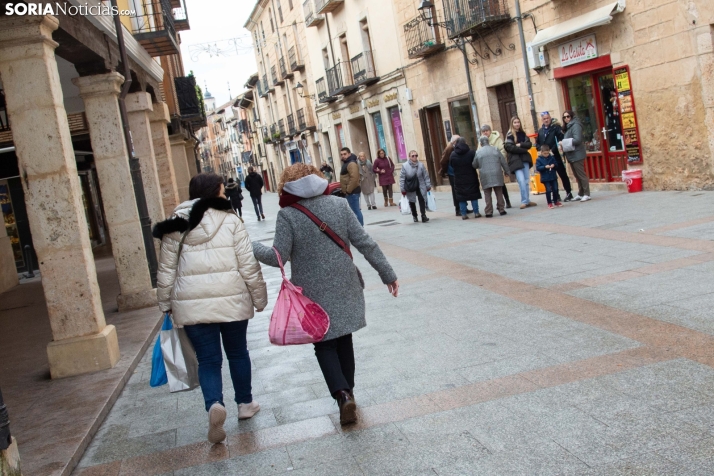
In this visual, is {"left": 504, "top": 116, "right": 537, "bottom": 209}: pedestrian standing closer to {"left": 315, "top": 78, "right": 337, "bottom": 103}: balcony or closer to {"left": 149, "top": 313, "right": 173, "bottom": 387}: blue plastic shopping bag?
{"left": 149, "top": 313, "right": 173, "bottom": 387}: blue plastic shopping bag

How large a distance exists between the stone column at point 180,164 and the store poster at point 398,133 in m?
7.88

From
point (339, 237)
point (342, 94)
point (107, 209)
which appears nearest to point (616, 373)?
point (339, 237)

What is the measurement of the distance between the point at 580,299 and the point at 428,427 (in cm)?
305

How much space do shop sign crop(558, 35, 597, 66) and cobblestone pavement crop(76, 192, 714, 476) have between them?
288 inches

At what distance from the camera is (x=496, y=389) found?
15.9ft

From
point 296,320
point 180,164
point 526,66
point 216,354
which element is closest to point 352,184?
point 526,66

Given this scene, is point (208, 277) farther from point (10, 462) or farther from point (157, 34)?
point (157, 34)

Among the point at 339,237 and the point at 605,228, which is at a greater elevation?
the point at 339,237

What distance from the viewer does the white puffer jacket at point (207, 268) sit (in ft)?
15.2

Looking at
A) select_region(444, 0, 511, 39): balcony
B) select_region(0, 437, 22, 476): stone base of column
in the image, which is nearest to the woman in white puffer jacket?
select_region(0, 437, 22, 476): stone base of column

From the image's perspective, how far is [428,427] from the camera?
4.34 metres

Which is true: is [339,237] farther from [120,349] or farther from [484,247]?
[484,247]

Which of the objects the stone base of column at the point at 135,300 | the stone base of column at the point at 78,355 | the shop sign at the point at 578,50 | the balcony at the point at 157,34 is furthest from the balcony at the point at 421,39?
the stone base of column at the point at 78,355

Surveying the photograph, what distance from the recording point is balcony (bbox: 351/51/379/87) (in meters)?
28.7
